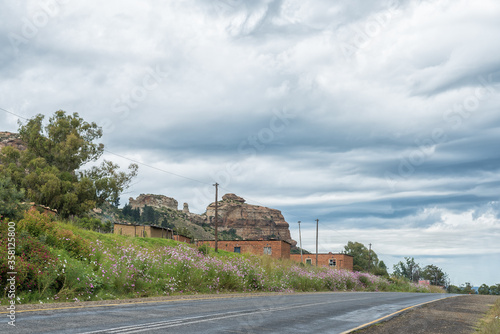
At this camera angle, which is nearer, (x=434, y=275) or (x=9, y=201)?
(x=9, y=201)

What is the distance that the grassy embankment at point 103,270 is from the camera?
14797 mm

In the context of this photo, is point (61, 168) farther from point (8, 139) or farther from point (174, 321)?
point (8, 139)

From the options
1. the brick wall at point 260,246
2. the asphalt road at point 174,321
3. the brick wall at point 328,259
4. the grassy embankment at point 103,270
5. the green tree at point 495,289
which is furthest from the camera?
the green tree at point 495,289

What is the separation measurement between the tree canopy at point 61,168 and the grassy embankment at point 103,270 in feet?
88.9

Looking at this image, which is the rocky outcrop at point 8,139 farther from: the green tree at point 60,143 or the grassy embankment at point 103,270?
the grassy embankment at point 103,270

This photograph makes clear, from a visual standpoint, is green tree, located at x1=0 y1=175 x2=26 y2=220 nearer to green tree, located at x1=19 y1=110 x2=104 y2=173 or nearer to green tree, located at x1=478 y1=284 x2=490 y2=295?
green tree, located at x1=19 y1=110 x2=104 y2=173

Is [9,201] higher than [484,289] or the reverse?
higher

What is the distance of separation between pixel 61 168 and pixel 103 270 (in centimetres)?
4780

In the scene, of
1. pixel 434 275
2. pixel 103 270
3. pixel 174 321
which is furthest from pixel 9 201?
pixel 434 275

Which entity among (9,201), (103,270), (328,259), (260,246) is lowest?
(328,259)

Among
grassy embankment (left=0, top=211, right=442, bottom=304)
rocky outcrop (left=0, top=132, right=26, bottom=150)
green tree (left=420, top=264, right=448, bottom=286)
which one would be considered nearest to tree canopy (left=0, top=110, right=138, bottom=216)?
grassy embankment (left=0, top=211, right=442, bottom=304)

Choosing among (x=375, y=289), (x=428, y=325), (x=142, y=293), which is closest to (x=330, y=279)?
(x=375, y=289)

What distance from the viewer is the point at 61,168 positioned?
61031 millimetres

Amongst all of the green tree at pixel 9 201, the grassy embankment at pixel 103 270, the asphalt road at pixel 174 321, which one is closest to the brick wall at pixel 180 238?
the grassy embankment at pixel 103 270
